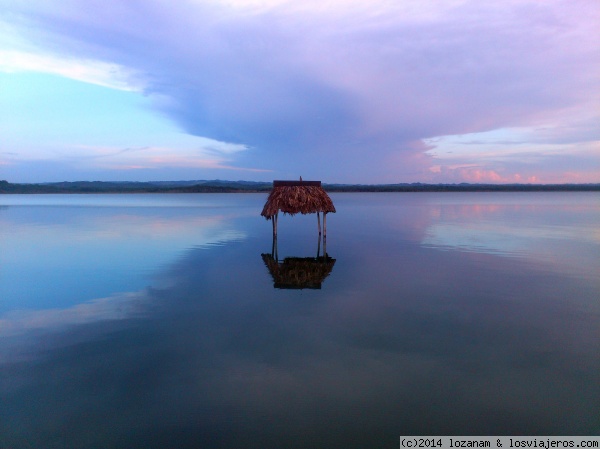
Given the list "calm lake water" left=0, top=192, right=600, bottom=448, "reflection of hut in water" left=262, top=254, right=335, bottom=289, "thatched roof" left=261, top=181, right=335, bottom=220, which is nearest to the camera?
"calm lake water" left=0, top=192, right=600, bottom=448

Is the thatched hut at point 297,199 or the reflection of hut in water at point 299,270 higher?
the thatched hut at point 297,199

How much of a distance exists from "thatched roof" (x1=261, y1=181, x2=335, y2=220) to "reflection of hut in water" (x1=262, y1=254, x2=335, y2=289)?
2.89m

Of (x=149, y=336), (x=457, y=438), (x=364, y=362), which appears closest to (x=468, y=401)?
(x=457, y=438)

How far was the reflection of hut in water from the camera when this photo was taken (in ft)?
49.8

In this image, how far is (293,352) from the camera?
8961mm

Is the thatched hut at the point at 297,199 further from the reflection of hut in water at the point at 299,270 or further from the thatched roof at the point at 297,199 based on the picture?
the reflection of hut in water at the point at 299,270

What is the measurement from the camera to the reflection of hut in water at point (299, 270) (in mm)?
15188

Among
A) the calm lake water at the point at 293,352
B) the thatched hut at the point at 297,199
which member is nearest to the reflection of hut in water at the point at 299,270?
the calm lake water at the point at 293,352

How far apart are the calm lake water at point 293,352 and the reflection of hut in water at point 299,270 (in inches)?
6.3

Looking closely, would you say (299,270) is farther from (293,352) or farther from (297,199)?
(293,352)

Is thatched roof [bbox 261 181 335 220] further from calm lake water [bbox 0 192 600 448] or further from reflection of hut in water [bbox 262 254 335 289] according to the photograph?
calm lake water [bbox 0 192 600 448]

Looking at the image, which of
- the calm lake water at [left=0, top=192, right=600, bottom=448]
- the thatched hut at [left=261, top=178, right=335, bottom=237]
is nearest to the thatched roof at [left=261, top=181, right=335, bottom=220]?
the thatched hut at [left=261, top=178, right=335, bottom=237]

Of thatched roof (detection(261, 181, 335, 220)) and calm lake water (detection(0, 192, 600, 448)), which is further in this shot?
thatched roof (detection(261, 181, 335, 220))

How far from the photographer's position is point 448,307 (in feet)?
39.8
